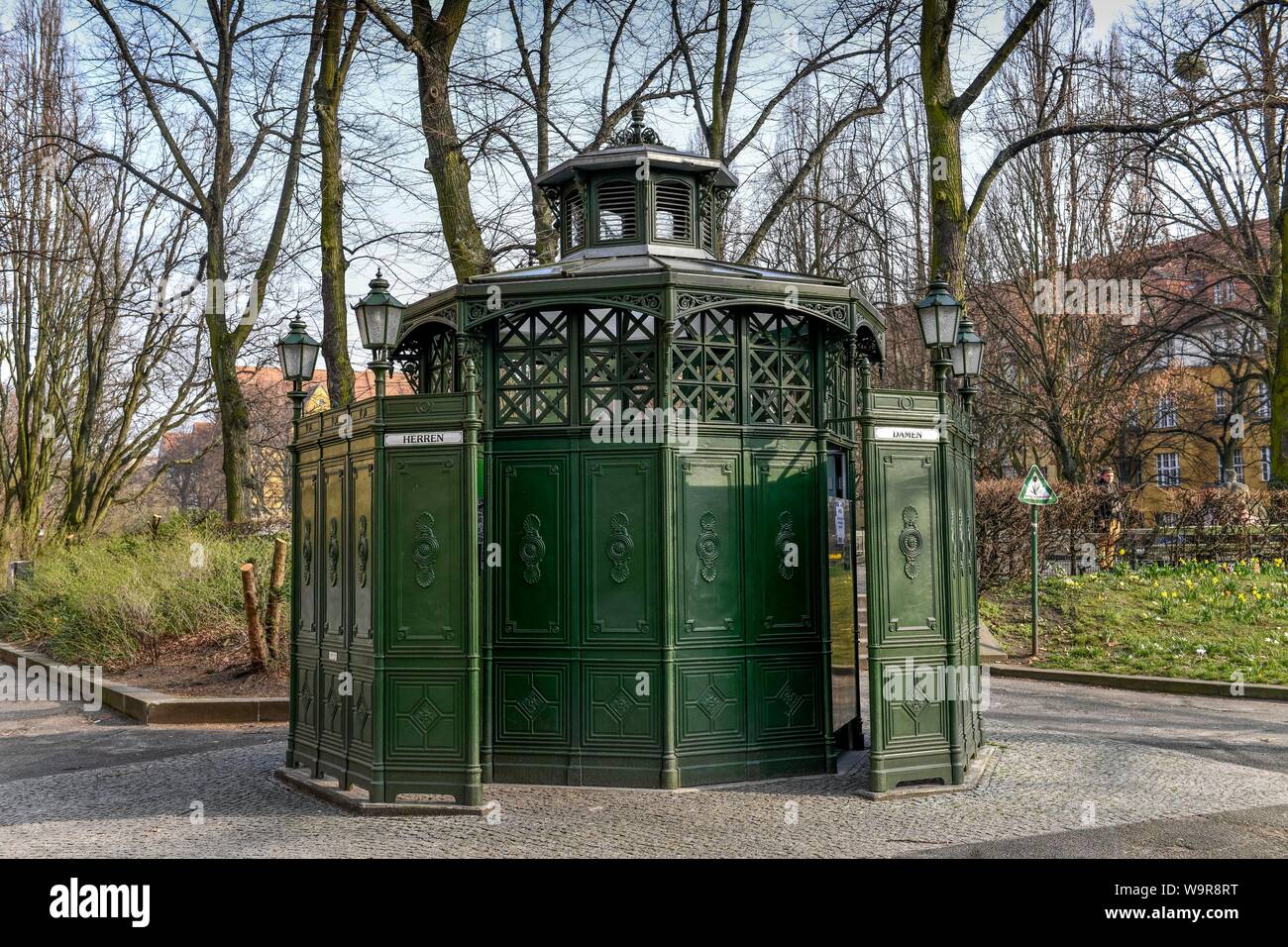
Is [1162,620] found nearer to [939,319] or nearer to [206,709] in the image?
[939,319]

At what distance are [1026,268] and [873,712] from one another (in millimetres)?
24065

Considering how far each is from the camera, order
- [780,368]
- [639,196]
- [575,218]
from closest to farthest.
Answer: [780,368] → [639,196] → [575,218]

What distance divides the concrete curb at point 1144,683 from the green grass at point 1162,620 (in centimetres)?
28

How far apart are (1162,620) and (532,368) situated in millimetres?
12228

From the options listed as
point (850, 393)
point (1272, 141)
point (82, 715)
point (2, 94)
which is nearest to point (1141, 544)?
point (1272, 141)

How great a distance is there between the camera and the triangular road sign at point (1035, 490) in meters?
16.4

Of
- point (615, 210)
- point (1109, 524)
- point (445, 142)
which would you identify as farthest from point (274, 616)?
point (1109, 524)

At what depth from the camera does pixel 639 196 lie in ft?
35.5

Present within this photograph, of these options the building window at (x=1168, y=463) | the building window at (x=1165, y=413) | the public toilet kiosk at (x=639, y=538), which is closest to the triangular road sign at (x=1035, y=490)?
the public toilet kiosk at (x=639, y=538)

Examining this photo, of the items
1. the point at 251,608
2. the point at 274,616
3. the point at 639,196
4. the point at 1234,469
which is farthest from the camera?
the point at 1234,469

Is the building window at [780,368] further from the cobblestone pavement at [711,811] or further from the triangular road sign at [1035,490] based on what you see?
the triangular road sign at [1035,490]

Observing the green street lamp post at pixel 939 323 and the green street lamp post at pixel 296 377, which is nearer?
the green street lamp post at pixel 939 323

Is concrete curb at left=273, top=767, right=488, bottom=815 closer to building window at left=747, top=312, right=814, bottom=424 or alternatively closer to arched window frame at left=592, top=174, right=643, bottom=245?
building window at left=747, top=312, right=814, bottom=424
